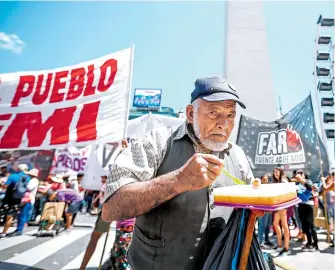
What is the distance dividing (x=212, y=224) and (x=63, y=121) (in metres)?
3.77

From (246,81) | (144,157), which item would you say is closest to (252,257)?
(144,157)

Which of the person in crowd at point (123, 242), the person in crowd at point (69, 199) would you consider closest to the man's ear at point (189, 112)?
the person in crowd at point (123, 242)

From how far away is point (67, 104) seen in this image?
4.49 metres

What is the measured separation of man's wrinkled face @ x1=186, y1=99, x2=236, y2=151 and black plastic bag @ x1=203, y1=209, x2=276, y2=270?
31 centimetres

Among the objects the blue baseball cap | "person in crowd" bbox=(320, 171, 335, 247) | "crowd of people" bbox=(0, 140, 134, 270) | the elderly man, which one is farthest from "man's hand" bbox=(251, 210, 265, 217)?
"person in crowd" bbox=(320, 171, 335, 247)

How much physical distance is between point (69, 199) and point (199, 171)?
287 inches

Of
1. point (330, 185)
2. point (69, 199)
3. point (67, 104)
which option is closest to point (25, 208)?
point (69, 199)

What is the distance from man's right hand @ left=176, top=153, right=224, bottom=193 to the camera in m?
0.85

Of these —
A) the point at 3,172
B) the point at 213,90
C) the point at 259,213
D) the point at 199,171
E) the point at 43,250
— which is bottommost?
the point at 43,250

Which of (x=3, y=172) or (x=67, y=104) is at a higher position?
(x=67, y=104)

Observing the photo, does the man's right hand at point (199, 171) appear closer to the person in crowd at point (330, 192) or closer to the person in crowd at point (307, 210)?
the person in crowd at point (307, 210)

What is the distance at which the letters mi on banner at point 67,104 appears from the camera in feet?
13.7

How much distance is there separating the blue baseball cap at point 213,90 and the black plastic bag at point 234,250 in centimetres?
49

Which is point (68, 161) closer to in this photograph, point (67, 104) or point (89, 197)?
point (89, 197)
